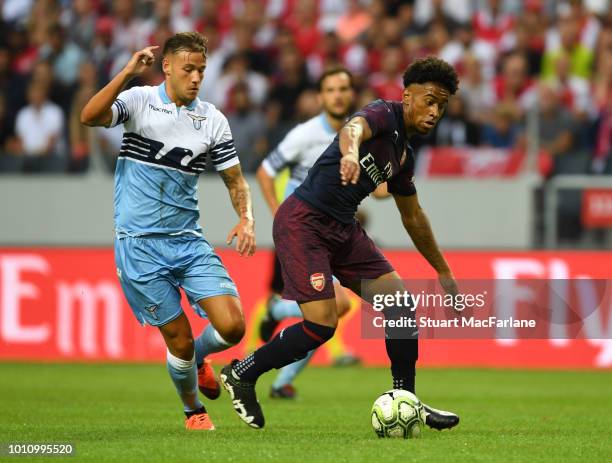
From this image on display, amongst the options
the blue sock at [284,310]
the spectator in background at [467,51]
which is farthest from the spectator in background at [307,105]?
the blue sock at [284,310]

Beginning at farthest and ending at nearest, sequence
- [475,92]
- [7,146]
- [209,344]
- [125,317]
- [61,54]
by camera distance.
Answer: [61,54], [7,146], [475,92], [125,317], [209,344]

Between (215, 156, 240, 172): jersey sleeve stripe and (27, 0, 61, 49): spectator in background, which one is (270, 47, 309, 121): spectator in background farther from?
(215, 156, 240, 172): jersey sleeve stripe

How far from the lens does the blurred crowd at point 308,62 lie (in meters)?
16.8

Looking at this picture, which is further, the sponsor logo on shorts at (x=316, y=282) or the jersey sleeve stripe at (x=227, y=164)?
the jersey sleeve stripe at (x=227, y=164)

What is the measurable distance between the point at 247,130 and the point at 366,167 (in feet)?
29.8

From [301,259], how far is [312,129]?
3.68m

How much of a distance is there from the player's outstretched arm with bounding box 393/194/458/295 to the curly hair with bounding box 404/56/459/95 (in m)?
0.87

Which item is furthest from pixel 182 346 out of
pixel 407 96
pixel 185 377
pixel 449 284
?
pixel 407 96

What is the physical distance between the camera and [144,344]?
1593 cm

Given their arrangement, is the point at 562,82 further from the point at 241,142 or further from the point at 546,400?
the point at 546,400

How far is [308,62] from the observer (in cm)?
1877

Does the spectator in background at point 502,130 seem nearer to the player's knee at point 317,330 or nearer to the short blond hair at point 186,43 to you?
the short blond hair at point 186,43

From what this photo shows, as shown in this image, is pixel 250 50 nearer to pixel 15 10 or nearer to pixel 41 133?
pixel 41 133

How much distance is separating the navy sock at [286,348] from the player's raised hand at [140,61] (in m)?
1.86
